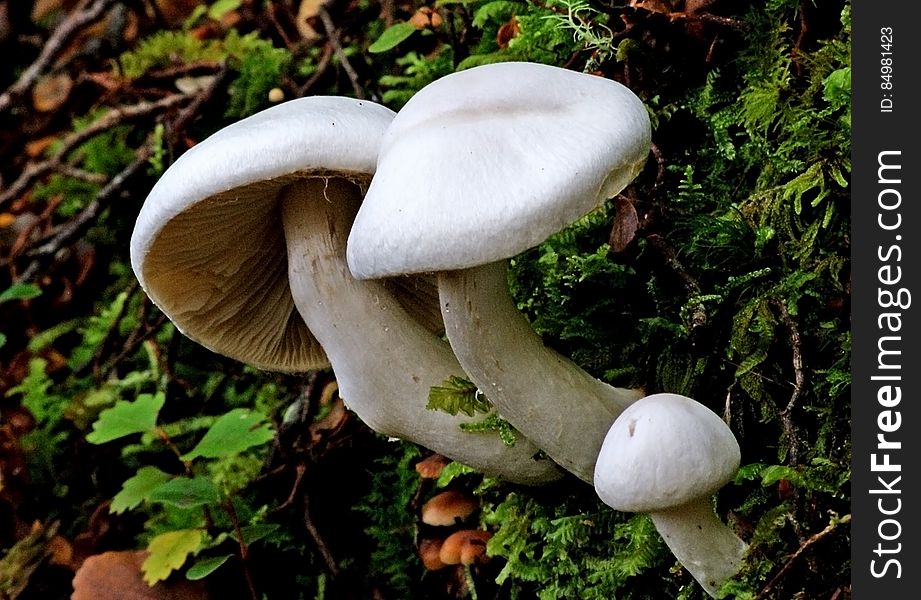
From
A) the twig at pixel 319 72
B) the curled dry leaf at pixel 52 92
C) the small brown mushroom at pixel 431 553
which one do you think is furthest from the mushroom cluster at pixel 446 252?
the curled dry leaf at pixel 52 92

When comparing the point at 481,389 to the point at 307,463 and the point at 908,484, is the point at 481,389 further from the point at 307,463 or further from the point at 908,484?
the point at 307,463

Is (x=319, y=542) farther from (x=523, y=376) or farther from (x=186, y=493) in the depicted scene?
(x=523, y=376)

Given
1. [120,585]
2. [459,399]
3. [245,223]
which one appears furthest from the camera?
[120,585]

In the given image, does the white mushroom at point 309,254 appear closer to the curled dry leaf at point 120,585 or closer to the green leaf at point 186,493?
the green leaf at point 186,493

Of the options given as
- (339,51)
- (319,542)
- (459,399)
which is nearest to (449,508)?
(319,542)

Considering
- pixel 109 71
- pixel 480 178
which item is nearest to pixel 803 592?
pixel 480 178

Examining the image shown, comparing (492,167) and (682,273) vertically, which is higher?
(492,167)

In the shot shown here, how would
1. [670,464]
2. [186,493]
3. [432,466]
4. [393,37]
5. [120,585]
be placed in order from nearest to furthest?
[670,464], [186,493], [432,466], [120,585], [393,37]
